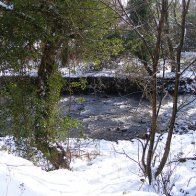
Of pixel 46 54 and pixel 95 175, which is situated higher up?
pixel 46 54

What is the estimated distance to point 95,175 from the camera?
18.6 feet

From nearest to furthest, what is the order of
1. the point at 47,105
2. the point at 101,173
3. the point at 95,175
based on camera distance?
the point at 95,175 → the point at 101,173 → the point at 47,105

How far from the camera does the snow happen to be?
290 centimetres

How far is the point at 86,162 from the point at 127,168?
1.44m

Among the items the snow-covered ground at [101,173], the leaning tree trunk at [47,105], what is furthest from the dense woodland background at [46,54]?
the snow-covered ground at [101,173]

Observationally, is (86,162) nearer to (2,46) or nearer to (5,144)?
(5,144)

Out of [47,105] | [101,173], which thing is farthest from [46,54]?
[101,173]

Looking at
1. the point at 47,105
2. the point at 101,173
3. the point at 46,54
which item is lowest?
the point at 101,173

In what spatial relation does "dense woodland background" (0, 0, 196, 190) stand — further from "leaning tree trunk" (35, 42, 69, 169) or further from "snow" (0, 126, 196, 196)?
"snow" (0, 126, 196, 196)

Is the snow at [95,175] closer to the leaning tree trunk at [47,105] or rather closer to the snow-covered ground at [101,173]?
the snow-covered ground at [101,173]

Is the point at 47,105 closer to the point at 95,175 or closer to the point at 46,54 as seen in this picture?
the point at 46,54

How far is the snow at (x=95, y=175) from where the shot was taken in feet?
9.51

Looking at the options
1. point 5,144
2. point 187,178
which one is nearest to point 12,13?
point 5,144

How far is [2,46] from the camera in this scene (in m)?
6.27
